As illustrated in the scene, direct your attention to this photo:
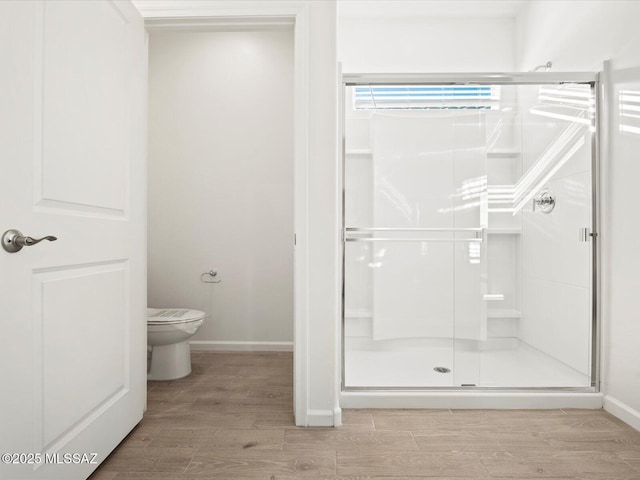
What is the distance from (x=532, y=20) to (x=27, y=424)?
3792 millimetres

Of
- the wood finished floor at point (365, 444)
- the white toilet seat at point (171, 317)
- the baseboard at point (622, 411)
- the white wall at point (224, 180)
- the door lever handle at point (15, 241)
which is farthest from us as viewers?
the white wall at point (224, 180)

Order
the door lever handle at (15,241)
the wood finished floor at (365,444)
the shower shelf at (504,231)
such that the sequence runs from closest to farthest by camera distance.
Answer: the door lever handle at (15,241)
the wood finished floor at (365,444)
the shower shelf at (504,231)

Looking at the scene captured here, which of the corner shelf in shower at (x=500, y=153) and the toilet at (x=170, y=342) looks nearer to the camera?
the corner shelf in shower at (x=500, y=153)

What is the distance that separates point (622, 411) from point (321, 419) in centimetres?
150

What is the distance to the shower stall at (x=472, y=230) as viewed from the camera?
220 centimetres

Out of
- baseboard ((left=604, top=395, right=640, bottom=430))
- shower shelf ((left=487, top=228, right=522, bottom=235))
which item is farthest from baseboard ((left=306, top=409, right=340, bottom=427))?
baseboard ((left=604, top=395, right=640, bottom=430))

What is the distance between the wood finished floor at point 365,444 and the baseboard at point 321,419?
0.04m

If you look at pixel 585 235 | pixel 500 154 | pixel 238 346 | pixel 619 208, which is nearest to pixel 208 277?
pixel 238 346

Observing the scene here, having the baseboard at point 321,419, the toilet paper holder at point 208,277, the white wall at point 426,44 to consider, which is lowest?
the baseboard at point 321,419

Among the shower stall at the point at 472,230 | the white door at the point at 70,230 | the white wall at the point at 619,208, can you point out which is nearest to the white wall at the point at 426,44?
the white wall at the point at 619,208

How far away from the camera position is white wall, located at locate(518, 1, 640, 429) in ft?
6.40

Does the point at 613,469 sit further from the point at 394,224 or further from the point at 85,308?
the point at 85,308

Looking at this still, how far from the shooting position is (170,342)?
2602mm

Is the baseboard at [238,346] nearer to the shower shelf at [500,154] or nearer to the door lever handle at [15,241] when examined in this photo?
the shower shelf at [500,154]
